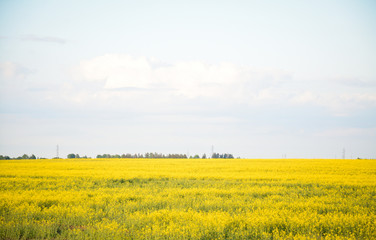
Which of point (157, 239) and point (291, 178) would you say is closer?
point (157, 239)

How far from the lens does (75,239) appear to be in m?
8.30

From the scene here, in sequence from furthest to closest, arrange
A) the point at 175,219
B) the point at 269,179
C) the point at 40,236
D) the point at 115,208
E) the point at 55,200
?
the point at 269,179, the point at 55,200, the point at 115,208, the point at 175,219, the point at 40,236

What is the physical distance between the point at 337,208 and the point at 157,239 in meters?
8.39

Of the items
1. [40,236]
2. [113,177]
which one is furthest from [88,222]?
[113,177]

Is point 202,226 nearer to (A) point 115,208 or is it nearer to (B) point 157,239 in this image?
(B) point 157,239

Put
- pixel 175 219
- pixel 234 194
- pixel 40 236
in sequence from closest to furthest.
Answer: pixel 40 236 < pixel 175 219 < pixel 234 194

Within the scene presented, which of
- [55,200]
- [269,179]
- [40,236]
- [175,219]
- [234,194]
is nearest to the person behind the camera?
[40,236]

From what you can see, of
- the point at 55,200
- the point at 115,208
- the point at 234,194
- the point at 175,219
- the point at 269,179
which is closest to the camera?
the point at 175,219

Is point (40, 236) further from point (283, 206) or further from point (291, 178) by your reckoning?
point (291, 178)

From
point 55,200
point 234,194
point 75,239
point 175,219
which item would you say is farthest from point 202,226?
point 55,200

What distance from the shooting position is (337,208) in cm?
1230

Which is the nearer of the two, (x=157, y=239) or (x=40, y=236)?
(x=157, y=239)

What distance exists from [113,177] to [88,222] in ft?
42.3

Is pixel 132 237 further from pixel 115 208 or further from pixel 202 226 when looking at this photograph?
pixel 115 208
